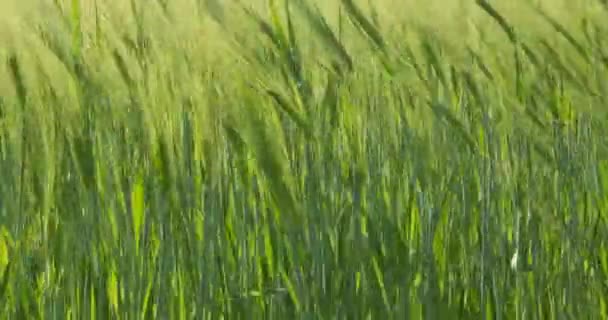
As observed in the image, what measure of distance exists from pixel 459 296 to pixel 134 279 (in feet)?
0.81

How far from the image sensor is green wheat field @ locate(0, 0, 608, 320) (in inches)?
33.1

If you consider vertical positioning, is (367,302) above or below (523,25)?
below

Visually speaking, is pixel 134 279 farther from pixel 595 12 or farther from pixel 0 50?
pixel 595 12

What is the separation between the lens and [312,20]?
2.76 ft

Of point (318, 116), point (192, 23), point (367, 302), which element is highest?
point (192, 23)

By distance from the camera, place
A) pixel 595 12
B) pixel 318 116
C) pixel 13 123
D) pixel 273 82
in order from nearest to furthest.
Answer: pixel 273 82 < pixel 318 116 < pixel 13 123 < pixel 595 12

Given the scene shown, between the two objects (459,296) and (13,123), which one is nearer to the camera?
(459,296)

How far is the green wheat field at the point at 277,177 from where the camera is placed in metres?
0.84

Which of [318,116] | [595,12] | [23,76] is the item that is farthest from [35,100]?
[595,12]

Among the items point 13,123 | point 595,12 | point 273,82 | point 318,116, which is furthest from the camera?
point 595,12

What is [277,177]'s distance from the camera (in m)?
0.75

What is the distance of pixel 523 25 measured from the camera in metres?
1.12

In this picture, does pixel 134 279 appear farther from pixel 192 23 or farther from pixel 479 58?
pixel 479 58

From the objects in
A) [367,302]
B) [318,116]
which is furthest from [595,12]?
[367,302]
